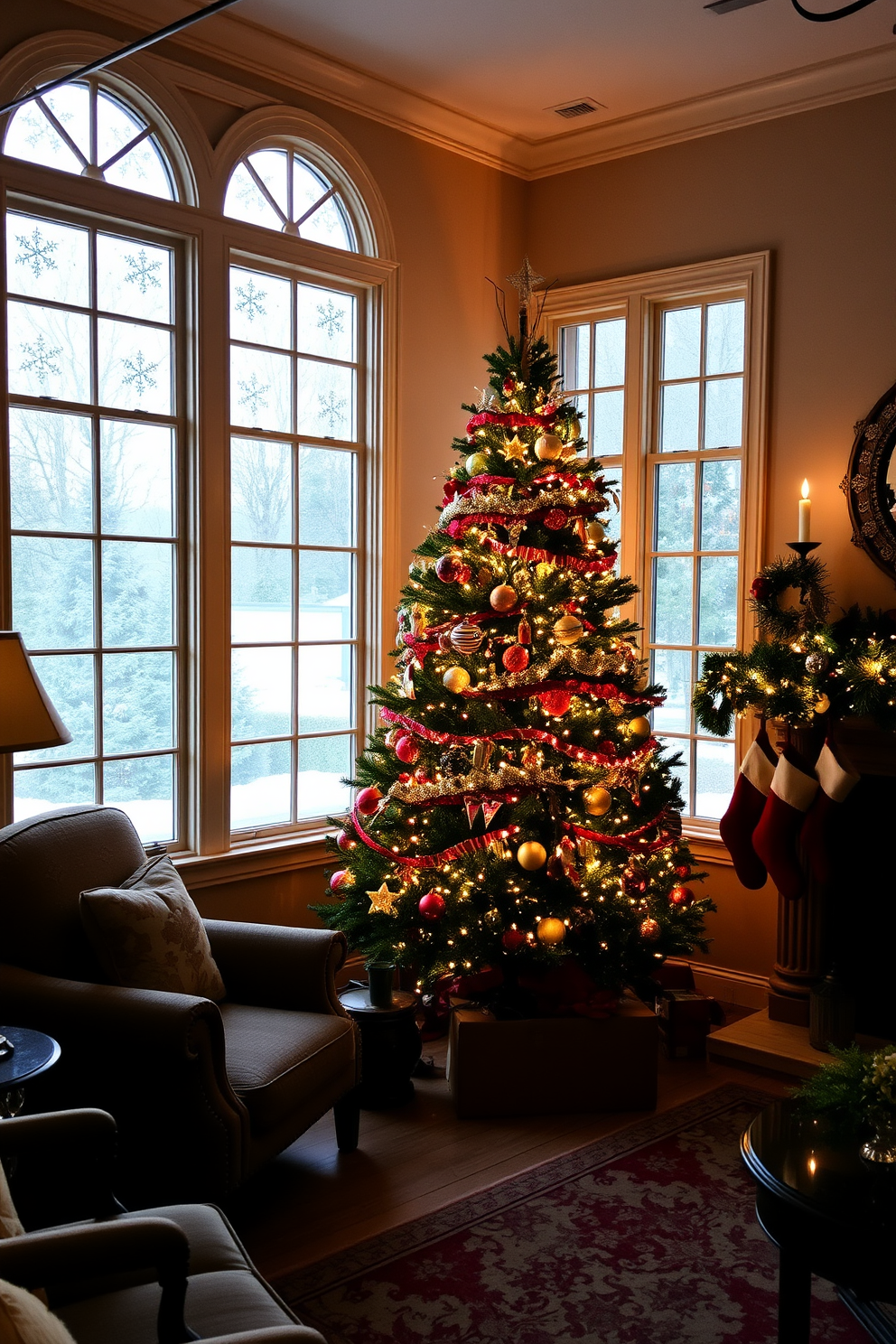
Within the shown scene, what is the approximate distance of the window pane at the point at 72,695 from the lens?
3.68 meters

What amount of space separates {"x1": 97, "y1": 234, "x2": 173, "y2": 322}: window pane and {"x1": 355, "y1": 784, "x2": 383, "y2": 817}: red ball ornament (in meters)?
1.78

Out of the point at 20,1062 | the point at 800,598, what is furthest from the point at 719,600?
the point at 20,1062

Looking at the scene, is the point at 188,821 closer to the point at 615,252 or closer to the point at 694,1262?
the point at 694,1262

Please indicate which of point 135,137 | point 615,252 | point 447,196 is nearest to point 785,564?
point 615,252

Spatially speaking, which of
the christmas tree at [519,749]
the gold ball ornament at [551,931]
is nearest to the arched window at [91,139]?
the christmas tree at [519,749]

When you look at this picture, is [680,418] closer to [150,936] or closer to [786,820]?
[786,820]

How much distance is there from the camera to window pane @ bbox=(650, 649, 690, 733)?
4754 mm

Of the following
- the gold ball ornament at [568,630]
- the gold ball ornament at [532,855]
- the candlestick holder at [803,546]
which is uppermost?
the candlestick holder at [803,546]

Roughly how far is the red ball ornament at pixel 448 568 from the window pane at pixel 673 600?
151 centimetres

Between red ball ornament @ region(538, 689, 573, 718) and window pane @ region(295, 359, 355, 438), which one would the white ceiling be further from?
red ball ornament @ region(538, 689, 573, 718)

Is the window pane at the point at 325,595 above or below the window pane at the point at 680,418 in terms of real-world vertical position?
below

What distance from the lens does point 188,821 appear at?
4.06m

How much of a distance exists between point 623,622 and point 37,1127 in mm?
2488

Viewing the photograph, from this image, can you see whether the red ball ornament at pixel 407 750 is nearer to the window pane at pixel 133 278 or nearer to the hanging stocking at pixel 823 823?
the hanging stocking at pixel 823 823
